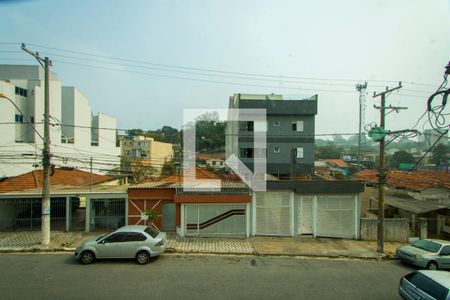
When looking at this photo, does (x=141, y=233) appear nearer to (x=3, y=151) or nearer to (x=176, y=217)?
(x=176, y=217)

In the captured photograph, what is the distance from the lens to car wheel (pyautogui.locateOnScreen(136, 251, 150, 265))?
37.1 feet

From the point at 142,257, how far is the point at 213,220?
16.5 ft

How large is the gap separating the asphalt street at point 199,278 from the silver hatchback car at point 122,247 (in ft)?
1.16

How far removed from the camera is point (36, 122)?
1080 inches

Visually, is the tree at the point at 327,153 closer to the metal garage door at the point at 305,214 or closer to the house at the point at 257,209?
the house at the point at 257,209

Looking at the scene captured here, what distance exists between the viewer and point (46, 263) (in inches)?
→ 443

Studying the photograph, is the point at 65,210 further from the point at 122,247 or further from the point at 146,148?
the point at 146,148

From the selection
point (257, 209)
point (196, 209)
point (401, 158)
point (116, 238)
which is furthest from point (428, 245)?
point (401, 158)

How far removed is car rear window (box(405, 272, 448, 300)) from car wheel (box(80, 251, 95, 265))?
1103 cm

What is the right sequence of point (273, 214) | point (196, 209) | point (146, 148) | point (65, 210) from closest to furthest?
point (196, 209) → point (273, 214) → point (65, 210) → point (146, 148)

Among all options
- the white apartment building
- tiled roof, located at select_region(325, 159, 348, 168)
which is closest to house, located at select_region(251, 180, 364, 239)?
the white apartment building

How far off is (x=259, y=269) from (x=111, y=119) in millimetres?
47988

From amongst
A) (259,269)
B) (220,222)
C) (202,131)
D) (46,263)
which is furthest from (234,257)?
(202,131)

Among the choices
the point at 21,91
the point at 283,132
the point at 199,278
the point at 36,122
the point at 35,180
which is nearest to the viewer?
the point at 199,278
